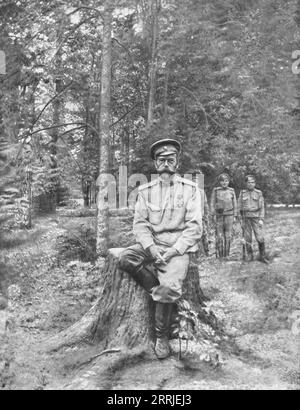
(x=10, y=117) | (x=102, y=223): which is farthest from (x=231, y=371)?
(x=10, y=117)

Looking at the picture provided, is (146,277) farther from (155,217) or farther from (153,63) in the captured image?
(153,63)

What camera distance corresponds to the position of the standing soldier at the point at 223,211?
302 inches

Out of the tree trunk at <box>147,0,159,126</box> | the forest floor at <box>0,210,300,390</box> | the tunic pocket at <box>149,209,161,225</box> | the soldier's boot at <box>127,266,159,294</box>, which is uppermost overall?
the tree trunk at <box>147,0,159,126</box>

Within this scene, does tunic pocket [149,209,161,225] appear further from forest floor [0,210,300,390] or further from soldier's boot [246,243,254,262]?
soldier's boot [246,243,254,262]

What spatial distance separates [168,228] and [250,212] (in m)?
3.48

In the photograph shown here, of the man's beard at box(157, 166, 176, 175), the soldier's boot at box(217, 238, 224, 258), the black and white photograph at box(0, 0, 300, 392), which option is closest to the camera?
the black and white photograph at box(0, 0, 300, 392)

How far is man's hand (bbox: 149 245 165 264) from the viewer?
14.8 ft

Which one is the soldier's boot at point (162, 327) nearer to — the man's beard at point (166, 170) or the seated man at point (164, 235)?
the seated man at point (164, 235)

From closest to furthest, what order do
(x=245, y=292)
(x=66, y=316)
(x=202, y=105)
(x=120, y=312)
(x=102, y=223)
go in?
(x=120, y=312)
(x=66, y=316)
(x=245, y=292)
(x=102, y=223)
(x=202, y=105)

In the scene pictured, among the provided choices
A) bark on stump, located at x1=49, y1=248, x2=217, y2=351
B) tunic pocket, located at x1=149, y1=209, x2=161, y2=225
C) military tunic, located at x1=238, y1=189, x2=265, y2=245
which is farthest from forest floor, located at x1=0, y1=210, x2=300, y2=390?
tunic pocket, located at x1=149, y1=209, x2=161, y2=225

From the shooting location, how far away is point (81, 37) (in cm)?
691

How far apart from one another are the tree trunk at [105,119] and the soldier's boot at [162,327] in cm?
221

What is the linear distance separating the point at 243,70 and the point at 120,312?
14.3 feet
